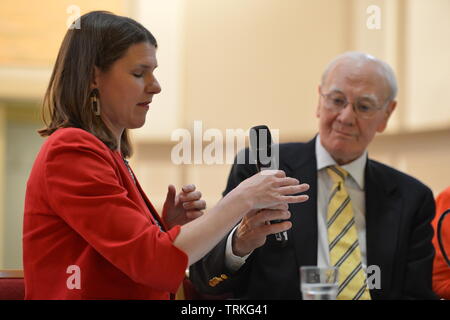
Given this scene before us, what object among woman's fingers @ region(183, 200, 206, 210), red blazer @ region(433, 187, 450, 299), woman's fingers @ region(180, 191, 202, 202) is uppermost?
woman's fingers @ region(180, 191, 202, 202)

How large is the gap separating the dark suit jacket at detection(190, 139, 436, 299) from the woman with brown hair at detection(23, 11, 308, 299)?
1.74 ft

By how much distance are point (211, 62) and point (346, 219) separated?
284cm

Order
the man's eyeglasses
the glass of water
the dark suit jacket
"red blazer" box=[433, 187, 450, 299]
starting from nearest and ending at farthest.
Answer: the glass of water
the dark suit jacket
"red blazer" box=[433, 187, 450, 299]
the man's eyeglasses

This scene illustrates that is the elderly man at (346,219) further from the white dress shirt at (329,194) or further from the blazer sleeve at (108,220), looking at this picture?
the blazer sleeve at (108,220)

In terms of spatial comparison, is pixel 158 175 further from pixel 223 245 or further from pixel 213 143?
pixel 223 245

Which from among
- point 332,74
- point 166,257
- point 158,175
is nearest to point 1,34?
point 158,175

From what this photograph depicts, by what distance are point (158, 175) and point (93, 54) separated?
10.6 feet

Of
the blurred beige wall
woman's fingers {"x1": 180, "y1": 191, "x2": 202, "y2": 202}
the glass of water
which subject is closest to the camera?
the glass of water

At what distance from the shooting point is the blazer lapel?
209cm

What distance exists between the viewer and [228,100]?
15.7ft

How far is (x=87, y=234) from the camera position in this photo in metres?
1.34

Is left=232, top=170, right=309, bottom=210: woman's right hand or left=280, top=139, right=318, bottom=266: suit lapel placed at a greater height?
left=232, top=170, right=309, bottom=210: woman's right hand

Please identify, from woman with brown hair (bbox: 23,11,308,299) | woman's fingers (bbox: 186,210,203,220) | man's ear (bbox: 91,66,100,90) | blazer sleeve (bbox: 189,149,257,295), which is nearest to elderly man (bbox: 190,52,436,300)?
blazer sleeve (bbox: 189,149,257,295)

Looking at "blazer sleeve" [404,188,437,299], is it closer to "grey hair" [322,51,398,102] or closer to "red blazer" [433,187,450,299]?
"red blazer" [433,187,450,299]
